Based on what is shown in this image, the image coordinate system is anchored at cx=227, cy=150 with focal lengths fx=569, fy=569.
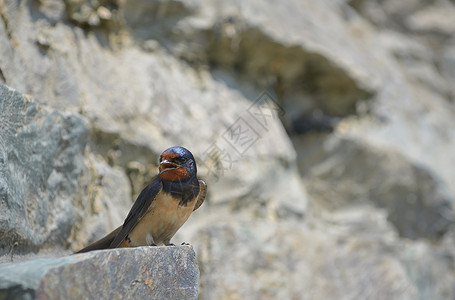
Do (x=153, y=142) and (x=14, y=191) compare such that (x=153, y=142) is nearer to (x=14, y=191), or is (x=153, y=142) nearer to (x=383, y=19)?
(x=14, y=191)

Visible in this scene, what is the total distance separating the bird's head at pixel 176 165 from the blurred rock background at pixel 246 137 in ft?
2.21

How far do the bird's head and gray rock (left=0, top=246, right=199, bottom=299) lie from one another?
45cm

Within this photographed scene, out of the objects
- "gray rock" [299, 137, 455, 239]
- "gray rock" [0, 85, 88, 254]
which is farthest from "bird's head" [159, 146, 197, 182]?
"gray rock" [299, 137, 455, 239]

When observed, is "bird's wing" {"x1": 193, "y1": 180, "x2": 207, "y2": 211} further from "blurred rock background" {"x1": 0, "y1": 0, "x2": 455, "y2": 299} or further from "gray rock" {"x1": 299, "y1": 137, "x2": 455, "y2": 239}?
"gray rock" {"x1": 299, "y1": 137, "x2": 455, "y2": 239}

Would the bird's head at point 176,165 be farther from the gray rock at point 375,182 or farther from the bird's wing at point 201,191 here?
the gray rock at point 375,182

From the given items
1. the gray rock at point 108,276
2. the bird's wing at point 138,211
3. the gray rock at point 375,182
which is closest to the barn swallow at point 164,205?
the bird's wing at point 138,211

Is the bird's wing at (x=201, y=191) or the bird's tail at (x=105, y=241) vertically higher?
the bird's wing at (x=201, y=191)

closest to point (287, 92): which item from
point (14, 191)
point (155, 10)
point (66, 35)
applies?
point (155, 10)

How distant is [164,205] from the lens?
269 centimetres

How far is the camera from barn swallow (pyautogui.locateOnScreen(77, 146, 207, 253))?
263 cm

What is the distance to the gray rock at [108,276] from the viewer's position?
1.64m

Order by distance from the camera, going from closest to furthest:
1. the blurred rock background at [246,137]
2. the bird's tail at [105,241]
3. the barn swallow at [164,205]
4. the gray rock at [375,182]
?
the barn swallow at [164,205], the bird's tail at [105,241], the blurred rock background at [246,137], the gray rock at [375,182]

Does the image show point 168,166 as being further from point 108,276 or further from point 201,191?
point 108,276

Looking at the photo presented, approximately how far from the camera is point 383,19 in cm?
764
